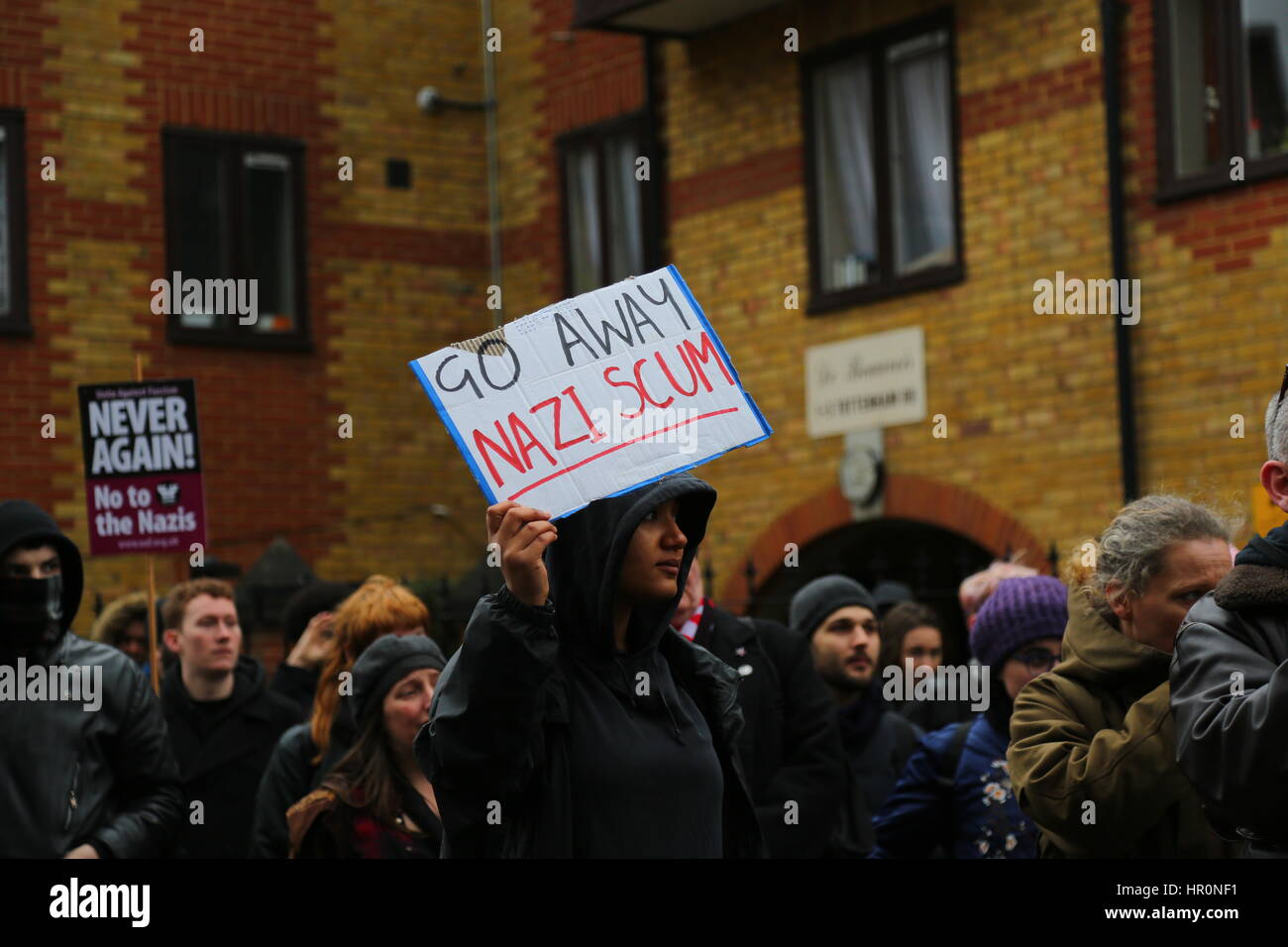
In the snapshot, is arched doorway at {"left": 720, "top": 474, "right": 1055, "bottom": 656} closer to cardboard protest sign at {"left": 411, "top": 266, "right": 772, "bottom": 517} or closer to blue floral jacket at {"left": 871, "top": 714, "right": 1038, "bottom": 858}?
blue floral jacket at {"left": 871, "top": 714, "right": 1038, "bottom": 858}

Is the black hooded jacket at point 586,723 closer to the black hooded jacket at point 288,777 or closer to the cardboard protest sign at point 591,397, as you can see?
the cardboard protest sign at point 591,397

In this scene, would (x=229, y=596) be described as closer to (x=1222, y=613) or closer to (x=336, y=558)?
(x=1222, y=613)

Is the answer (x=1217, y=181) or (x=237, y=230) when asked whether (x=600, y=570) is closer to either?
(x=1217, y=181)

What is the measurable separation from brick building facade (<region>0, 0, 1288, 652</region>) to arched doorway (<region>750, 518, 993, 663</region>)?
0.39ft

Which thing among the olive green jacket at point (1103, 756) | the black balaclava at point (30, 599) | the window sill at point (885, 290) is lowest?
the olive green jacket at point (1103, 756)

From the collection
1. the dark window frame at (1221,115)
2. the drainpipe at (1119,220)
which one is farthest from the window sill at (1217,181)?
the drainpipe at (1119,220)

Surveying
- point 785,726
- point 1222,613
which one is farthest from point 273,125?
point 1222,613

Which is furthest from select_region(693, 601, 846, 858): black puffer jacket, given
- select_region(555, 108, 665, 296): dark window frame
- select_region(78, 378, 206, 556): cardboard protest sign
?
select_region(555, 108, 665, 296): dark window frame

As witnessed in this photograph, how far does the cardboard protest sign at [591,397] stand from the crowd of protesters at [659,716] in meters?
0.11

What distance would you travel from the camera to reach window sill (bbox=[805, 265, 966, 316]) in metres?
13.3

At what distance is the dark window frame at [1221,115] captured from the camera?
11781 millimetres

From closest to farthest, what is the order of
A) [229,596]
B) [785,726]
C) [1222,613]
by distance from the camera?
1. [1222,613]
2. [785,726]
3. [229,596]
